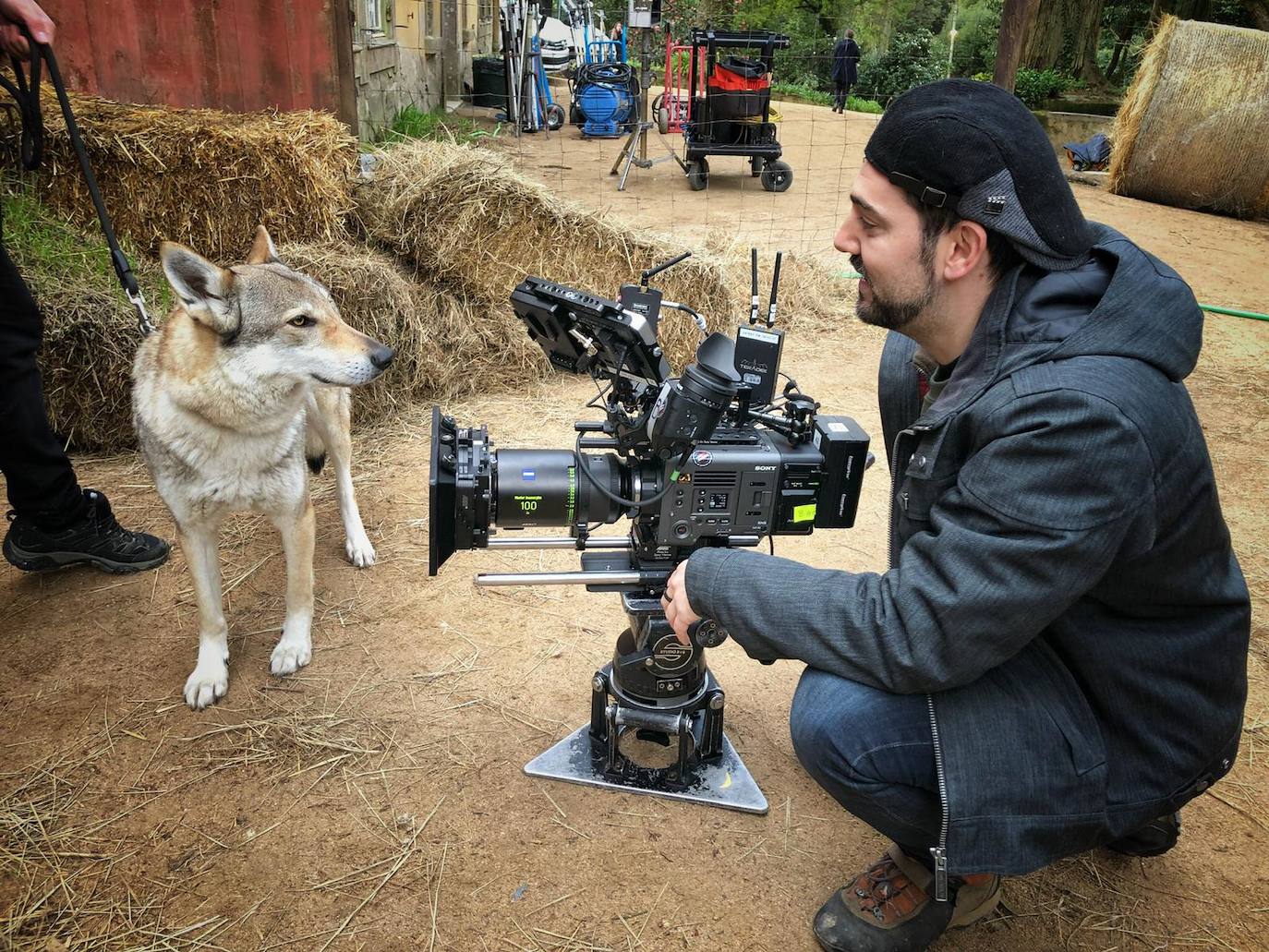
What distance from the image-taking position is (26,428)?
9.75 ft

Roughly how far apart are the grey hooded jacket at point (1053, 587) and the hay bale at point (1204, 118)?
34.3 feet

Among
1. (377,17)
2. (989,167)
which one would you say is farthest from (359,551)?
(377,17)

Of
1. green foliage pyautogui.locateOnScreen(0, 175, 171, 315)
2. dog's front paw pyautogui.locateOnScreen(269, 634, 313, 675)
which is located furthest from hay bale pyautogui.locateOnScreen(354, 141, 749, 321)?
dog's front paw pyautogui.locateOnScreen(269, 634, 313, 675)

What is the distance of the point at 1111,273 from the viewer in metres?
1.60

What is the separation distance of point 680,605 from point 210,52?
5.42 m

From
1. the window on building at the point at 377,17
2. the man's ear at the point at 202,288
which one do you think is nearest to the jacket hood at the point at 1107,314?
the man's ear at the point at 202,288

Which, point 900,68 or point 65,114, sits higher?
point 900,68

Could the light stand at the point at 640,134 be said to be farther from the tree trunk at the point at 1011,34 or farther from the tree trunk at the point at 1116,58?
the tree trunk at the point at 1116,58

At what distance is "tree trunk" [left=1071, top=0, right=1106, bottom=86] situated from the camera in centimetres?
2077

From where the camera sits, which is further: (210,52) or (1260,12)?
(1260,12)

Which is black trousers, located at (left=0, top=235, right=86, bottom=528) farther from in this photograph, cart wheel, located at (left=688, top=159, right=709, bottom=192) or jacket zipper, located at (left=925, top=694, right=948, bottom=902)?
cart wheel, located at (left=688, top=159, right=709, bottom=192)

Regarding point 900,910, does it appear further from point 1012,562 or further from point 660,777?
point 1012,562

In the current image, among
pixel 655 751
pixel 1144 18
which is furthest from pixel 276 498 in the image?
pixel 1144 18

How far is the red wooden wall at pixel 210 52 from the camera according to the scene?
492 cm
